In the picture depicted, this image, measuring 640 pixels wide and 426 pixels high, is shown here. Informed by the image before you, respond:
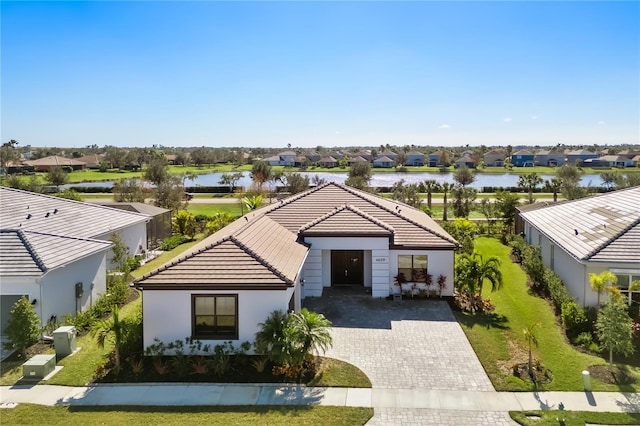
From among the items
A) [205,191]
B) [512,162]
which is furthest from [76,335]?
[512,162]

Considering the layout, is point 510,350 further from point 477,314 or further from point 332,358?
point 332,358

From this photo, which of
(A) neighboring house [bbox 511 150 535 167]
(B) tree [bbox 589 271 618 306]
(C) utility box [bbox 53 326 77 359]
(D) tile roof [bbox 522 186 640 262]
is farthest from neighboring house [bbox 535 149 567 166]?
(C) utility box [bbox 53 326 77 359]

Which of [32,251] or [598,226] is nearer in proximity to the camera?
[32,251]

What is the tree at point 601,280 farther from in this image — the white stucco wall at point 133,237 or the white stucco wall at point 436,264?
the white stucco wall at point 133,237

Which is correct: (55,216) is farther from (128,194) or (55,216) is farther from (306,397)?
(128,194)

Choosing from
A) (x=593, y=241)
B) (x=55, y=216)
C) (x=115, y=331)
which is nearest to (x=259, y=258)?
(x=115, y=331)
